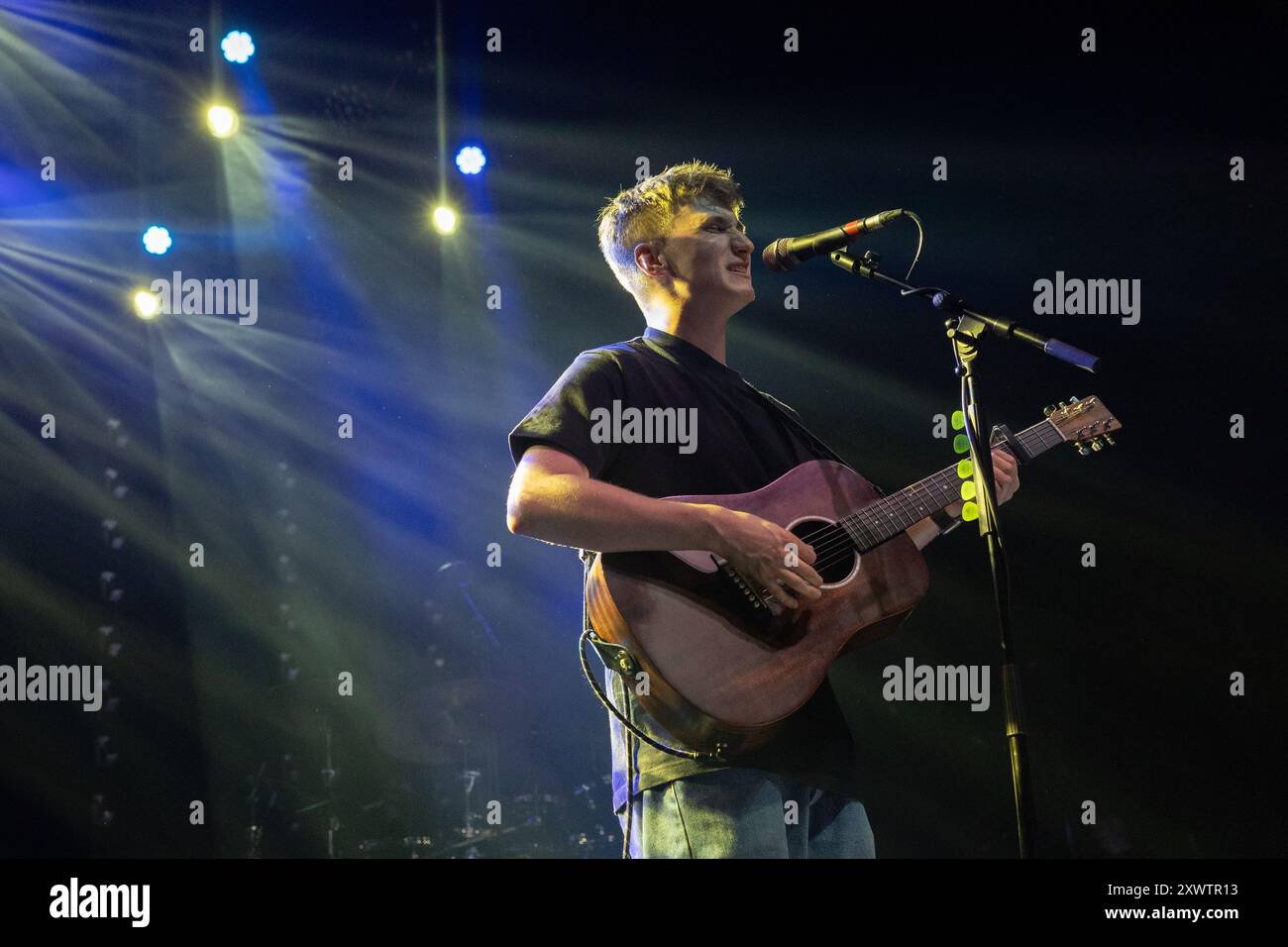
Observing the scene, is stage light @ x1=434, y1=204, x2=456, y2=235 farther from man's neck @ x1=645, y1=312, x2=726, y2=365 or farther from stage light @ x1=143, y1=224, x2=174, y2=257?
man's neck @ x1=645, y1=312, x2=726, y2=365

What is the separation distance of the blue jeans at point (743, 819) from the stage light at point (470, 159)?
8.46 ft

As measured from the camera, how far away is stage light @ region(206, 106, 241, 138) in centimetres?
411

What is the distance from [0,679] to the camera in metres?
3.74

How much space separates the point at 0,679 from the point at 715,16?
3.34 m

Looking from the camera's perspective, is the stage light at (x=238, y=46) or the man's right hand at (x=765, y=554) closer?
the man's right hand at (x=765, y=554)

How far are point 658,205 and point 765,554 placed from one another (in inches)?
40.6

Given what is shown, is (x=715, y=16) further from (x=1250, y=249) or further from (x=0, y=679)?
(x=0, y=679)

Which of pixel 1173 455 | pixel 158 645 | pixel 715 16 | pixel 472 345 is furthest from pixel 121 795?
pixel 1173 455

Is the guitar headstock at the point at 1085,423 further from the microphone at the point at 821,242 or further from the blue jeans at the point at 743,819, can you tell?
the blue jeans at the point at 743,819

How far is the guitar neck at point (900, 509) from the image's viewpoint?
253cm
